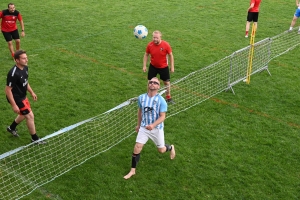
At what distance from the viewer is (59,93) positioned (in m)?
10.4

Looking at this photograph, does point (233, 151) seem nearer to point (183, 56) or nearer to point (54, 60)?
point (183, 56)

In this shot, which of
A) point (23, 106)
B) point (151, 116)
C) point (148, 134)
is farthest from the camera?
point (23, 106)

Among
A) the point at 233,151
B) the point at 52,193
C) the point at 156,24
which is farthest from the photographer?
the point at 156,24

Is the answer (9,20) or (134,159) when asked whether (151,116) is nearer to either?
(134,159)

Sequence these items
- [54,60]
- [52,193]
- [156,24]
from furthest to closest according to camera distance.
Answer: [156,24]
[54,60]
[52,193]

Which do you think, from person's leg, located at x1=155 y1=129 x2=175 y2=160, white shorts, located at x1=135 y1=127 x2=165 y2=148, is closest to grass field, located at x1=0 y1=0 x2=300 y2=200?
person's leg, located at x1=155 y1=129 x2=175 y2=160

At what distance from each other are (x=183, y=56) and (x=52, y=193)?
754 cm

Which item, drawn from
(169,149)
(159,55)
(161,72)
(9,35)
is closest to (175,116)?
(161,72)

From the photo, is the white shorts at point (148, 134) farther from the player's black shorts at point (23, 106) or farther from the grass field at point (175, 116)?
the player's black shorts at point (23, 106)

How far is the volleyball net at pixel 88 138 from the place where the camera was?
714 centimetres

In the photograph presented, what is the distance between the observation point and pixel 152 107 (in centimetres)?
675

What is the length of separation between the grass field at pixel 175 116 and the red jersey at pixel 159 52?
1353 mm

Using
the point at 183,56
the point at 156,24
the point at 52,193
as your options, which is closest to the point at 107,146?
the point at 52,193

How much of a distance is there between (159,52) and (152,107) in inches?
106
